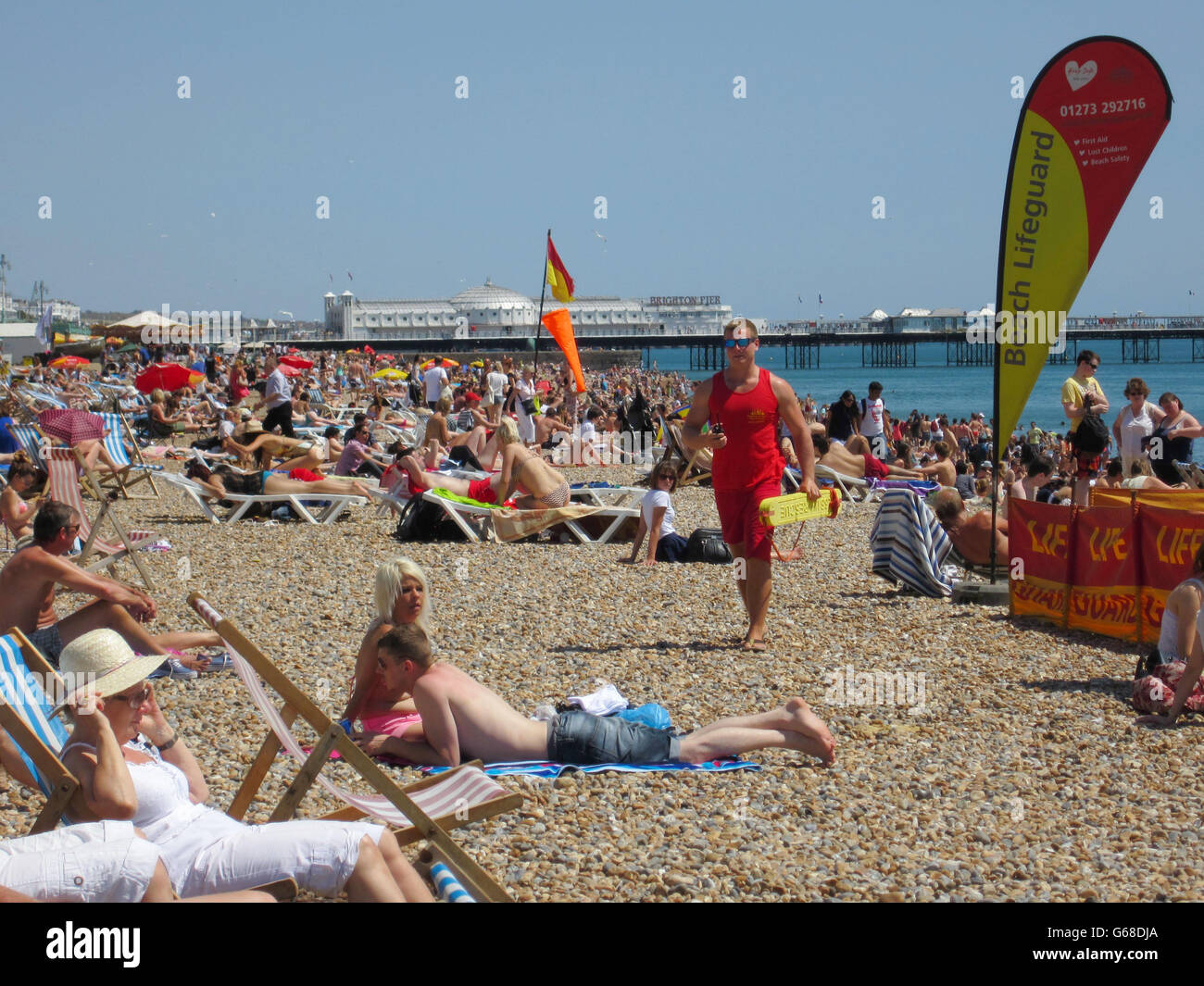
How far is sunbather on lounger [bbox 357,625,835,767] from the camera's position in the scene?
13.6 ft

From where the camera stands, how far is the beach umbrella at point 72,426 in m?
10.3

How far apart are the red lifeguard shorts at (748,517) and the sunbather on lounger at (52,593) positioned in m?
2.62

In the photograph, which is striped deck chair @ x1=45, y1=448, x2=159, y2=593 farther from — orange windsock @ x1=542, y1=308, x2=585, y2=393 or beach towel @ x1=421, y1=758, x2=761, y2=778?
orange windsock @ x1=542, y1=308, x2=585, y2=393

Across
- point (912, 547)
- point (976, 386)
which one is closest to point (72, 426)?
point (912, 547)

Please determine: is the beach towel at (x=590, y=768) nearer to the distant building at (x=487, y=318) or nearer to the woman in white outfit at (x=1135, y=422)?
the woman in white outfit at (x=1135, y=422)

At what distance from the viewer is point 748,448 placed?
5.90 m

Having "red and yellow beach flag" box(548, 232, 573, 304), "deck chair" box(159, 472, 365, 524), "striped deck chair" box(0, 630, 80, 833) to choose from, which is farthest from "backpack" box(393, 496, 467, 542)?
"red and yellow beach flag" box(548, 232, 573, 304)

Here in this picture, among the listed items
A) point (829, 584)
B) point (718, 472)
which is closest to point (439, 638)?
point (718, 472)

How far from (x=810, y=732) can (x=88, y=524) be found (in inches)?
214

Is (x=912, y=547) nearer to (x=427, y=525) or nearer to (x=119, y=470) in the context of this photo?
(x=427, y=525)

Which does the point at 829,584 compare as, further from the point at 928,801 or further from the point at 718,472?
the point at 928,801

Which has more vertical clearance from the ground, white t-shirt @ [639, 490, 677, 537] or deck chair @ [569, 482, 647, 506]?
white t-shirt @ [639, 490, 677, 537]

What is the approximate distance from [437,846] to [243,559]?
605 cm

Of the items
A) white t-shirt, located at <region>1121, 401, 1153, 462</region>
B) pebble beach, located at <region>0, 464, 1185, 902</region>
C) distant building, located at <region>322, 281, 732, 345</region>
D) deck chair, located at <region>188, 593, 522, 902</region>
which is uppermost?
distant building, located at <region>322, 281, 732, 345</region>
